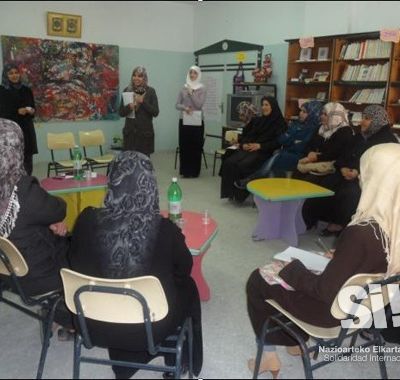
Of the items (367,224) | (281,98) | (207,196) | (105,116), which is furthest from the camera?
(105,116)

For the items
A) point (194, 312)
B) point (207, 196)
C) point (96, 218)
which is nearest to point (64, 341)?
point (194, 312)

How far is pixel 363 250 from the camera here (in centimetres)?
137

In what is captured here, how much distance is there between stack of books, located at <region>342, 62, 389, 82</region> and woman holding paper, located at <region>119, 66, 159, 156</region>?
7.67ft

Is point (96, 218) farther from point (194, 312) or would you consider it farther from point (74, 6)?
point (74, 6)

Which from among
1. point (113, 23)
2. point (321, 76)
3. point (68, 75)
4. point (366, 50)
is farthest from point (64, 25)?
point (366, 50)

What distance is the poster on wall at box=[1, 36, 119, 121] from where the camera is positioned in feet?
19.5

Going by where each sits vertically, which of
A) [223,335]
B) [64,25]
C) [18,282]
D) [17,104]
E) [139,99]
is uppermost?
[64,25]

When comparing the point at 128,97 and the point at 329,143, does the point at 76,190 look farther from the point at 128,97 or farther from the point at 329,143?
the point at 329,143

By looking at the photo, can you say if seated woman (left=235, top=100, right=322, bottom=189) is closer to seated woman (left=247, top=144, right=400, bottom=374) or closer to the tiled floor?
the tiled floor

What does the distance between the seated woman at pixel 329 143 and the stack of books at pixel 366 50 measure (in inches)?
43.8

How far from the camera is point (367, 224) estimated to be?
139 cm

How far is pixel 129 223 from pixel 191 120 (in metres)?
4.02

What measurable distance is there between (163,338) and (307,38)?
15.3ft

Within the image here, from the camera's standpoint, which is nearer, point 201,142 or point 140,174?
point 140,174
